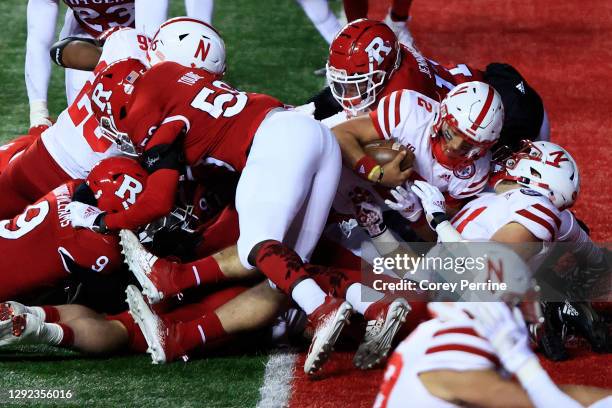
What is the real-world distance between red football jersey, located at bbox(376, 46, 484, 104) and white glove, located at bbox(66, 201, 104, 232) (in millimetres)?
1458

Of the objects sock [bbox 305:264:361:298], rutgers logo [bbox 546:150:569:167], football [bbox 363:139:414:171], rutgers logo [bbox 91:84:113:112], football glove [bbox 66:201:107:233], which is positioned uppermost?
rutgers logo [bbox 91:84:113:112]

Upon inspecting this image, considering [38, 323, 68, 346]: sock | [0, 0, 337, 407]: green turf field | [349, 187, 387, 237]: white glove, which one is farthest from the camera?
[349, 187, 387, 237]: white glove

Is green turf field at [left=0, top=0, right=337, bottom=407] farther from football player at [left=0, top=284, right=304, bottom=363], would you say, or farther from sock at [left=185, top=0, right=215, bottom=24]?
sock at [left=185, top=0, right=215, bottom=24]

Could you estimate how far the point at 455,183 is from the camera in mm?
4418

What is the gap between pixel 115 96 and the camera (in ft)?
14.4

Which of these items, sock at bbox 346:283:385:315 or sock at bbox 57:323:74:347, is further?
sock at bbox 346:283:385:315

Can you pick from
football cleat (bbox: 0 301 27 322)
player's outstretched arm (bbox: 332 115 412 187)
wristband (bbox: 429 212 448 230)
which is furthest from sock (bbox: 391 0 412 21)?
football cleat (bbox: 0 301 27 322)

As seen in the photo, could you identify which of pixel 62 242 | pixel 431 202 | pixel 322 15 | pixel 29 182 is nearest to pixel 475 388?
pixel 431 202

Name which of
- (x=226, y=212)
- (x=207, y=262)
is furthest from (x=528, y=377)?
(x=226, y=212)

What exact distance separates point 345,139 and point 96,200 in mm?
1022

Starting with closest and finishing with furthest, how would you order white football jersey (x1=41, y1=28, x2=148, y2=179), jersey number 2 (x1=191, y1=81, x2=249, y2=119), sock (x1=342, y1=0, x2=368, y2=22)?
1. jersey number 2 (x1=191, y1=81, x2=249, y2=119)
2. white football jersey (x1=41, y1=28, x2=148, y2=179)
3. sock (x1=342, y1=0, x2=368, y2=22)

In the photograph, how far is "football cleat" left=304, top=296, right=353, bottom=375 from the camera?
146 inches

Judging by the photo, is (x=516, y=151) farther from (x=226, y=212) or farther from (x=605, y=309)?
(x=226, y=212)

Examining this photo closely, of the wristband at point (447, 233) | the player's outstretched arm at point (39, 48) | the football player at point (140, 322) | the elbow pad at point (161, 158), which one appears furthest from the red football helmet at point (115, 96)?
the player's outstretched arm at point (39, 48)
